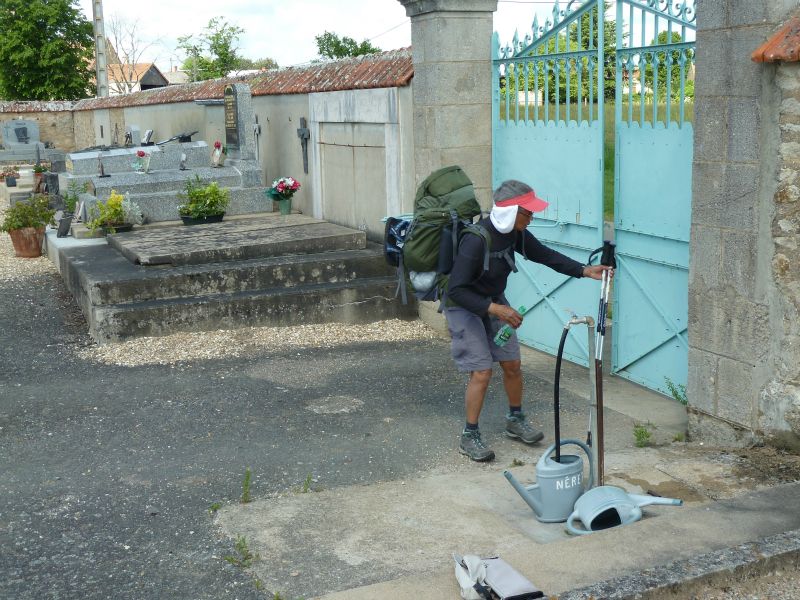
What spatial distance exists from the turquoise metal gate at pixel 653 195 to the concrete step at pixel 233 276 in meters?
3.39

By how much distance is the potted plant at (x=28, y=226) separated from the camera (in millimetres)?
13727

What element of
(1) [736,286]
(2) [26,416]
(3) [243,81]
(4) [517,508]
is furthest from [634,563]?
A: (3) [243,81]

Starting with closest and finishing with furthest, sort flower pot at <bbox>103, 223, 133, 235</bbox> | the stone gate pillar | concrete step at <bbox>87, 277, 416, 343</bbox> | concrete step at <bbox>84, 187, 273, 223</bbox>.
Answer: the stone gate pillar < concrete step at <bbox>87, 277, 416, 343</bbox> < flower pot at <bbox>103, 223, 133, 235</bbox> < concrete step at <bbox>84, 187, 273, 223</bbox>

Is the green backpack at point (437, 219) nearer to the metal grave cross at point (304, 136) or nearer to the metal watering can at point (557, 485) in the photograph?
the metal watering can at point (557, 485)

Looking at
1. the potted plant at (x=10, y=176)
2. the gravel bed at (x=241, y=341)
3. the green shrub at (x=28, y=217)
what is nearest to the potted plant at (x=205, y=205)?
the green shrub at (x=28, y=217)

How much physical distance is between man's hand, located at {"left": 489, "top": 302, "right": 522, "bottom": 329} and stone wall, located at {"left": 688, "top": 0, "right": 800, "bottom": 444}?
1.15 metres

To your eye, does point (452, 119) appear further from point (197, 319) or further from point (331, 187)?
point (331, 187)

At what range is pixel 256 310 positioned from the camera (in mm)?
9102

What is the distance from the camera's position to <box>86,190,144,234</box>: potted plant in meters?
12.2

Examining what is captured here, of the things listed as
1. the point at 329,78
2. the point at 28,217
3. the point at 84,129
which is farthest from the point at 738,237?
the point at 84,129

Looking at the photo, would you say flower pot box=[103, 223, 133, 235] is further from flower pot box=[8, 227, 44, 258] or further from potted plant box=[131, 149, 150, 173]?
flower pot box=[8, 227, 44, 258]

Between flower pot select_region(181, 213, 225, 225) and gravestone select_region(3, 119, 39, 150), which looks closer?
flower pot select_region(181, 213, 225, 225)

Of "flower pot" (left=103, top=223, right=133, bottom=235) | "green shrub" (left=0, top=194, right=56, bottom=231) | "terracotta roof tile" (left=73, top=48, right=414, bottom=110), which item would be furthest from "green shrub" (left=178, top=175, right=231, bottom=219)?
"green shrub" (left=0, top=194, right=56, bottom=231)

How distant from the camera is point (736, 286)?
529 cm
